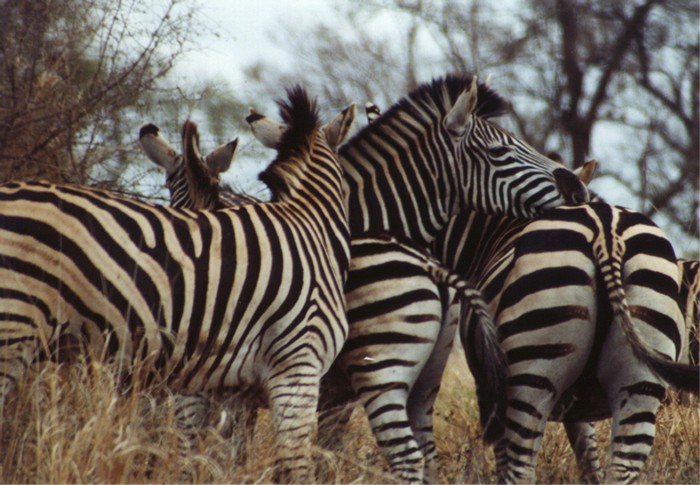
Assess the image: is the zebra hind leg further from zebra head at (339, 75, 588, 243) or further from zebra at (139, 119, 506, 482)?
zebra head at (339, 75, 588, 243)

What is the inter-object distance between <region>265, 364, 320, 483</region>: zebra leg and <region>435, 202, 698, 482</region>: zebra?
0.97 m

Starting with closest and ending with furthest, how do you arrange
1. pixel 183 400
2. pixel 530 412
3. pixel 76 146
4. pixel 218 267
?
1. pixel 218 267
2. pixel 530 412
3. pixel 183 400
4. pixel 76 146

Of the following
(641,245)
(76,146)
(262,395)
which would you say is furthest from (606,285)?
(76,146)

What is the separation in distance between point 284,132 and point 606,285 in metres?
1.82

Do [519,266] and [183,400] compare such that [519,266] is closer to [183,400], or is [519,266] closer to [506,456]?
[506,456]

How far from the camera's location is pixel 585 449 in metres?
5.51

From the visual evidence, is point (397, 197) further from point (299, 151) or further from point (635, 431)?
point (635, 431)

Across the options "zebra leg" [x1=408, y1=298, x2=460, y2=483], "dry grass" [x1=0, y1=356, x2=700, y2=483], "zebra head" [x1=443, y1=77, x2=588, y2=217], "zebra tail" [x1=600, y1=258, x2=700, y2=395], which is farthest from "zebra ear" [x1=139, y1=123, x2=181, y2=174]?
"zebra tail" [x1=600, y1=258, x2=700, y2=395]

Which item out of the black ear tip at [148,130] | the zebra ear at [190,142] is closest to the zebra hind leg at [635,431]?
the zebra ear at [190,142]

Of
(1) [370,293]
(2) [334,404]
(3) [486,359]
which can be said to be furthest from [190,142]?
(3) [486,359]

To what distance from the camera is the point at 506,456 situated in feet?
16.7

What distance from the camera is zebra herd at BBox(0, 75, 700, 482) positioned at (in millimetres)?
3977

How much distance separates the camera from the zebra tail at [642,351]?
422 cm

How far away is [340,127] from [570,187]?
4.43 ft
